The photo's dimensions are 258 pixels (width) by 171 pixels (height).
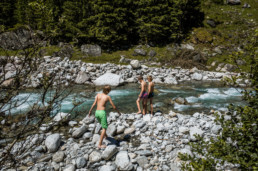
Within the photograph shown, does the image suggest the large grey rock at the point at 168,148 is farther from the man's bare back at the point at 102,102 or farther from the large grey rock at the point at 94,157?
the man's bare back at the point at 102,102

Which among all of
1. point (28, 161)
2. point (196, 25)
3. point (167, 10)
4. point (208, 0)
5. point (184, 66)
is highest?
point (208, 0)

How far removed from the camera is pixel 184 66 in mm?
24359

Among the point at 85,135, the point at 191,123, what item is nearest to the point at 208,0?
the point at 191,123

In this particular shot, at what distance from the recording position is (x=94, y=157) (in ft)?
16.8

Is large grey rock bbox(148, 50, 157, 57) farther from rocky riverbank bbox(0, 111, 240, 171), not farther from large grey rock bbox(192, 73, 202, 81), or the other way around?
rocky riverbank bbox(0, 111, 240, 171)

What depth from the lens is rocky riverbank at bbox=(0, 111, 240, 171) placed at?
4953 millimetres

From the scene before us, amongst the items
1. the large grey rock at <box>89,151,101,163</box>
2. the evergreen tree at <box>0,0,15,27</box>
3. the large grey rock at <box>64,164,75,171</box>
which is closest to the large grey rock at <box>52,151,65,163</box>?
the large grey rock at <box>64,164,75,171</box>

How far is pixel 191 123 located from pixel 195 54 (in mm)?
20874

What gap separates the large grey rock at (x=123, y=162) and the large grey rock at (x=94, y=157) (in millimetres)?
567

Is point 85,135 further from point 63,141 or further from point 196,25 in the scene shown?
point 196,25

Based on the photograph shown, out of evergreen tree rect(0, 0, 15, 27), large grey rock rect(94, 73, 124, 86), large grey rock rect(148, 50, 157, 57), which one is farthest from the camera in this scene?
evergreen tree rect(0, 0, 15, 27)

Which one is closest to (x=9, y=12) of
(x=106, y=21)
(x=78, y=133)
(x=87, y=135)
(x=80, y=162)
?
(x=106, y=21)

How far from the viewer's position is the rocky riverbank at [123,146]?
495cm

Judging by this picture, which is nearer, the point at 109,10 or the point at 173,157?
the point at 173,157
